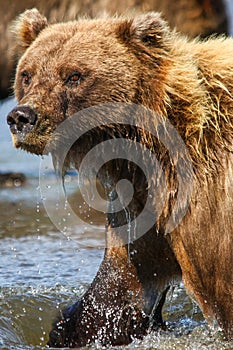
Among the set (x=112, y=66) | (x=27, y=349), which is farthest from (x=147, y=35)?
(x=27, y=349)

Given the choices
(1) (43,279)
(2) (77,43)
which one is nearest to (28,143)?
(2) (77,43)

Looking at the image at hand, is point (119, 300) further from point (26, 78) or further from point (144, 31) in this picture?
point (144, 31)

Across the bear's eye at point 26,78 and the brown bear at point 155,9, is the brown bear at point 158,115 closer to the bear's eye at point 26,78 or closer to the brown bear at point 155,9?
the bear's eye at point 26,78

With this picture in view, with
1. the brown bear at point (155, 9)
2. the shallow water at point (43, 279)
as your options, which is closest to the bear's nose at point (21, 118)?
the shallow water at point (43, 279)

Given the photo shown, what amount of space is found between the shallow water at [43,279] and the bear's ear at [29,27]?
1246 mm

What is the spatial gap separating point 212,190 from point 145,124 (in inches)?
19.1

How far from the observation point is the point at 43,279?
720 cm

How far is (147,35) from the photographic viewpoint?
203 inches

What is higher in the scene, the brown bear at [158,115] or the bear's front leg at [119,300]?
the brown bear at [158,115]

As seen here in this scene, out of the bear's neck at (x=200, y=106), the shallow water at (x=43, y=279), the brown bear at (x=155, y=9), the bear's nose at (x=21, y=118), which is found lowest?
the shallow water at (x=43, y=279)

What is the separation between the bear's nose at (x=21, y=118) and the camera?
480cm

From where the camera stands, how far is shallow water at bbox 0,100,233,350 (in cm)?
579

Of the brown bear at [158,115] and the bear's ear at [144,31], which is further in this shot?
the bear's ear at [144,31]

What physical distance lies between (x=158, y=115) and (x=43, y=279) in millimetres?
2534
